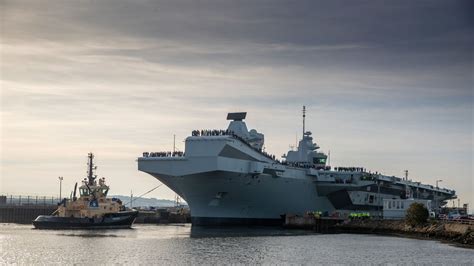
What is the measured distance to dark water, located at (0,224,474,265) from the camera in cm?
4078

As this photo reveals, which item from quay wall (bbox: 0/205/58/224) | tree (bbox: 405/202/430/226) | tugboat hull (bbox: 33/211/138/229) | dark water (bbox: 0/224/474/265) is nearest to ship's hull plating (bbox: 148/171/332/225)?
dark water (bbox: 0/224/474/265)

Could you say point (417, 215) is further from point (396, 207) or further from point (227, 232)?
point (227, 232)

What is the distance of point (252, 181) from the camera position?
2680 inches

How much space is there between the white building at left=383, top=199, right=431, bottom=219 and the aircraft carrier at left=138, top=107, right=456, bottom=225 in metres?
2.62

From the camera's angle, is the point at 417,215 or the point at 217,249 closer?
the point at 217,249

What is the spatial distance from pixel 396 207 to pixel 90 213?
1187 inches

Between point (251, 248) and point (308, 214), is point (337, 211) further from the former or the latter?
point (251, 248)

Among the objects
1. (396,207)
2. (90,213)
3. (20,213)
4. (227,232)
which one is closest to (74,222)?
(90,213)

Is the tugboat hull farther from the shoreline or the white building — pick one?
the white building

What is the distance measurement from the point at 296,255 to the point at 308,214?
3153 centimetres

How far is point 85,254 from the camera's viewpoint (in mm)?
42656

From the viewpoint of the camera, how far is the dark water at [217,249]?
134 ft

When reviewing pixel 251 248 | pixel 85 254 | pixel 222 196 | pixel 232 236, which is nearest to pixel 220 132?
pixel 222 196

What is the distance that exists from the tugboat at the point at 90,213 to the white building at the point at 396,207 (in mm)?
24977
